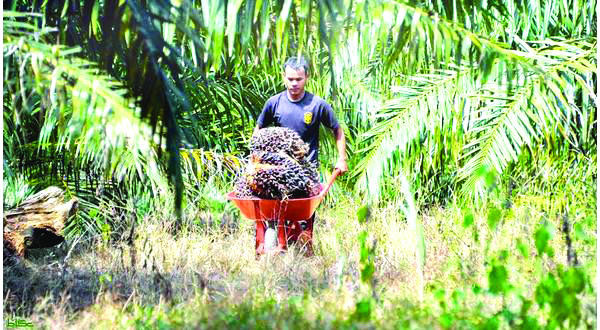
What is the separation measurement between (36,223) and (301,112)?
192cm

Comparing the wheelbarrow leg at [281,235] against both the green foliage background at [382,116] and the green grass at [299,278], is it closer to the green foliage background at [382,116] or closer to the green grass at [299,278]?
the green grass at [299,278]

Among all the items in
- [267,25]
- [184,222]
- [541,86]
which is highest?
[267,25]

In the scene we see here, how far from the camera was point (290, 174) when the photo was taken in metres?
5.06

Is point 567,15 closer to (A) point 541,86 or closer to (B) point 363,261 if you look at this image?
(A) point 541,86

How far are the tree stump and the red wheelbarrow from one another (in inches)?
43.6

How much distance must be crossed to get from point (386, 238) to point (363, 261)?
7.26 ft

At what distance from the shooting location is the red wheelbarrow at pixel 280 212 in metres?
5.05

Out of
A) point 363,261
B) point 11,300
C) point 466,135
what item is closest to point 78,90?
point 363,261

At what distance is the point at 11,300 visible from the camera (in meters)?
4.12

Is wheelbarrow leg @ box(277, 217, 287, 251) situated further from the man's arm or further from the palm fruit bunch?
the man's arm

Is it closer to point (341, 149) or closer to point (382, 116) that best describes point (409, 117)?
point (382, 116)

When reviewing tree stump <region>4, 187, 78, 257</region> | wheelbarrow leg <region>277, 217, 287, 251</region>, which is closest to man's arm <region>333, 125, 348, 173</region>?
wheelbarrow leg <region>277, 217, 287, 251</region>

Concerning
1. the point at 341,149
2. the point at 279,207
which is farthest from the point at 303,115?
the point at 279,207

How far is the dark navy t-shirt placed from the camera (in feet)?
18.1
